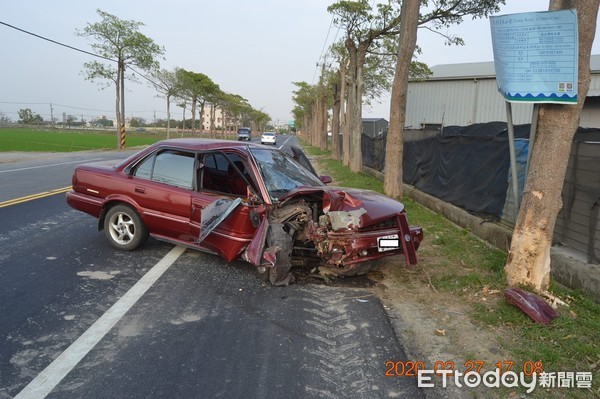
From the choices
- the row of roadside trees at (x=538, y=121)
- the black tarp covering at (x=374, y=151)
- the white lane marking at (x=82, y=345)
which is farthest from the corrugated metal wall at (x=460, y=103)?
the white lane marking at (x=82, y=345)

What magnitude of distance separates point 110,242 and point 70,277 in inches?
48.1

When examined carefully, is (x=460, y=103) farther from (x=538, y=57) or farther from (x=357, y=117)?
(x=538, y=57)

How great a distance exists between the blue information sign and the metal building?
19.6 m

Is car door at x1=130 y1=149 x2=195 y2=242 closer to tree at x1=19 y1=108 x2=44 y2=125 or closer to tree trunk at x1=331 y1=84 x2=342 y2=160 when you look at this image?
tree trunk at x1=331 y1=84 x2=342 y2=160

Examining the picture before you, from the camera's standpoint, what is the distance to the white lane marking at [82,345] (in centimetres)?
287

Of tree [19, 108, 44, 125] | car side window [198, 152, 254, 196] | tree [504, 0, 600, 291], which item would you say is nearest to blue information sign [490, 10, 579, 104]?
tree [504, 0, 600, 291]

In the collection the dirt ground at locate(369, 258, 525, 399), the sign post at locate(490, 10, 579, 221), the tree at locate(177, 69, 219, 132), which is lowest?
the dirt ground at locate(369, 258, 525, 399)

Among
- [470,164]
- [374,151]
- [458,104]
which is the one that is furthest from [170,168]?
[458,104]

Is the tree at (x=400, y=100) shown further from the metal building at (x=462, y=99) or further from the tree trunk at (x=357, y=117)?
the metal building at (x=462, y=99)

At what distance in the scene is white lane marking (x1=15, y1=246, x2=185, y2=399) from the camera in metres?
2.87

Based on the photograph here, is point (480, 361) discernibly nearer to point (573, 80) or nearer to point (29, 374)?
point (573, 80)

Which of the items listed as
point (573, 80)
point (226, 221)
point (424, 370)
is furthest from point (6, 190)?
point (573, 80)

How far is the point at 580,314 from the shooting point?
4270 millimetres

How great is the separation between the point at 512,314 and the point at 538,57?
2606 mm
